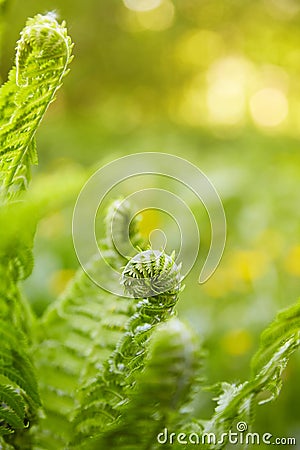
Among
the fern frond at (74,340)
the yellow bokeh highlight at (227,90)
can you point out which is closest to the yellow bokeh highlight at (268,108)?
the yellow bokeh highlight at (227,90)

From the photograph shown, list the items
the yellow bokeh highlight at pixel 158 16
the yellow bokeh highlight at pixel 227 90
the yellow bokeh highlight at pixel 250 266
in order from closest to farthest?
the yellow bokeh highlight at pixel 250 266, the yellow bokeh highlight at pixel 158 16, the yellow bokeh highlight at pixel 227 90

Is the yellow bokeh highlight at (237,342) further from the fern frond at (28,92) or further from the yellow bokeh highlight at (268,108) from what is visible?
the yellow bokeh highlight at (268,108)

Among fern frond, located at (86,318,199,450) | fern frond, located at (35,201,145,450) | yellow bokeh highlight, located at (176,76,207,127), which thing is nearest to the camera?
fern frond, located at (86,318,199,450)

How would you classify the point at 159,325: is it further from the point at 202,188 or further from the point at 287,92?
the point at 287,92

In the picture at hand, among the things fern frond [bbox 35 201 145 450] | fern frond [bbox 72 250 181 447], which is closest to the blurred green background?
fern frond [bbox 35 201 145 450]

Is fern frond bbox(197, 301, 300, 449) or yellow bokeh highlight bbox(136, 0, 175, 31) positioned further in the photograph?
yellow bokeh highlight bbox(136, 0, 175, 31)

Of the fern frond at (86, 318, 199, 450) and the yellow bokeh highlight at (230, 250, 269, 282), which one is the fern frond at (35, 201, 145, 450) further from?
the yellow bokeh highlight at (230, 250, 269, 282)

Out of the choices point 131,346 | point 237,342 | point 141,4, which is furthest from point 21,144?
point 141,4
